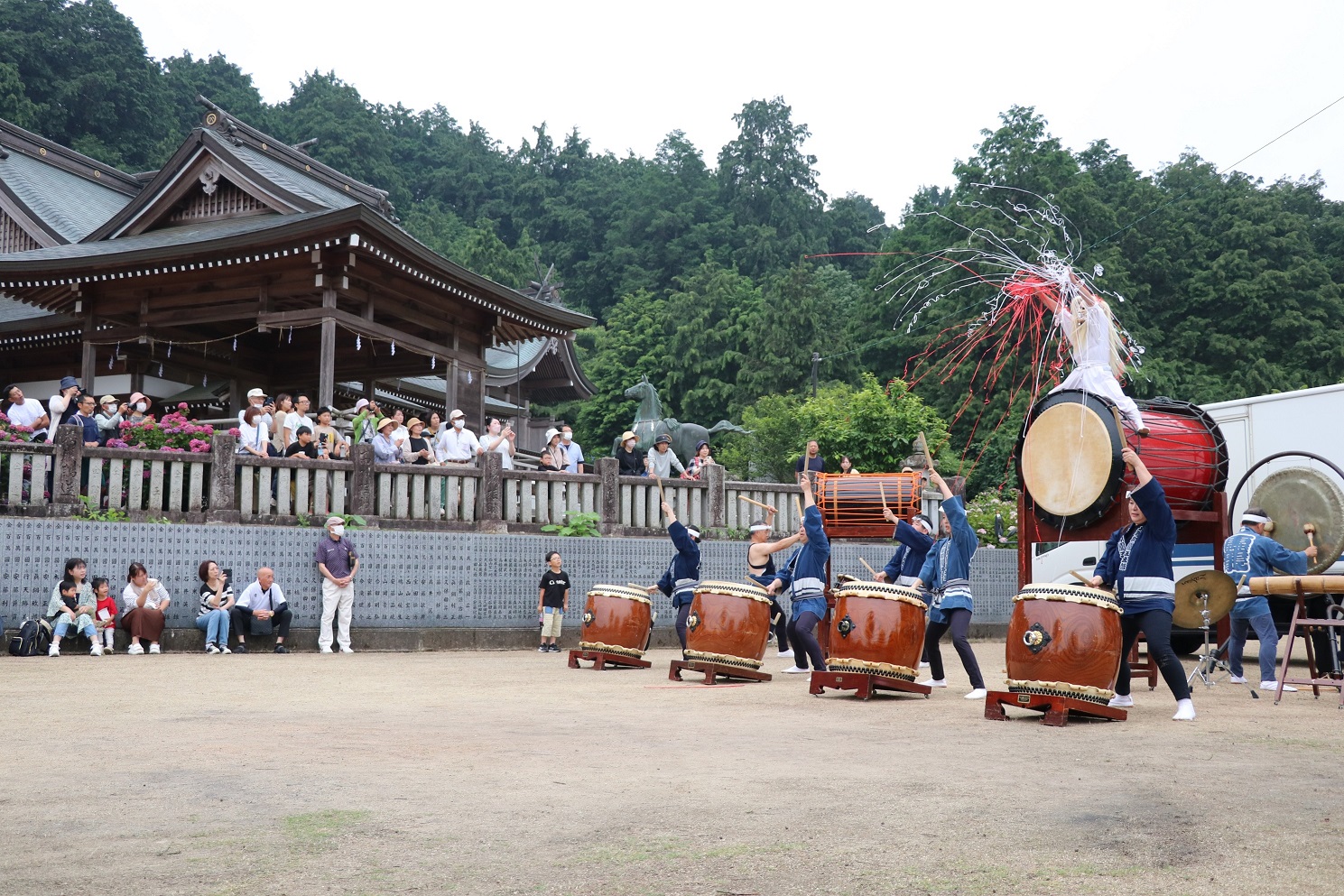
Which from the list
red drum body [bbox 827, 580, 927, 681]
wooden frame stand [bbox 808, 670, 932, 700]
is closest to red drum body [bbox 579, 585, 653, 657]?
wooden frame stand [bbox 808, 670, 932, 700]

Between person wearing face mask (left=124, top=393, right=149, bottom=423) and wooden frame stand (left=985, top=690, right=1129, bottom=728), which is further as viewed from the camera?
person wearing face mask (left=124, top=393, right=149, bottom=423)

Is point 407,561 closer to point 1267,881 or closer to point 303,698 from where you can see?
point 303,698

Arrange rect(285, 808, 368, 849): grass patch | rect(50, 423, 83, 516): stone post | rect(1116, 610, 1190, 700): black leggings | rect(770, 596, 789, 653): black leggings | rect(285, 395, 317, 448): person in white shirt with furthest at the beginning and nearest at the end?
rect(285, 395, 317, 448): person in white shirt → rect(770, 596, 789, 653): black leggings → rect(50, 423, 83, 516): stone post → rect(1116, 610, 1190, 700): black leggings → rect(285, 808, 368, 849): grass patch

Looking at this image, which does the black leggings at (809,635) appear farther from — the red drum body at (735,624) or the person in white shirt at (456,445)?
the person in white shirt at (456,445)

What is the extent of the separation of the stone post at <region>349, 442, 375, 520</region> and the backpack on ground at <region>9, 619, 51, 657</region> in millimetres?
3345

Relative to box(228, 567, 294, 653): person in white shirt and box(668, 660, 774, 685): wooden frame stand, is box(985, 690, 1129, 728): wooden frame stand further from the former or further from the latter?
box(228, 567, 294, 653): person in white shirt

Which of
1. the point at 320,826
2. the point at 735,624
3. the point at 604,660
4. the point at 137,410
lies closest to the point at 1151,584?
the point at 735,624

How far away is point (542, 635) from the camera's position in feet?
44.8

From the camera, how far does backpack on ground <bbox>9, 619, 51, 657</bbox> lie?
36.5 ft

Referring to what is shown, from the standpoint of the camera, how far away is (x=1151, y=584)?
748 cm

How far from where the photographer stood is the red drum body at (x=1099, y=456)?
10039 millimetres

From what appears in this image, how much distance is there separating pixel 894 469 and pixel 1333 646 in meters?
11.0

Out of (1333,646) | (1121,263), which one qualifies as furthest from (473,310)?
(1121,263)

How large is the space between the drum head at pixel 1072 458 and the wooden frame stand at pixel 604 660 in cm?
401
